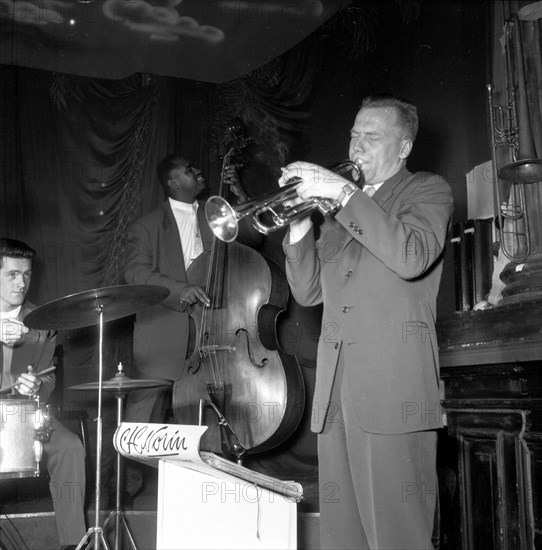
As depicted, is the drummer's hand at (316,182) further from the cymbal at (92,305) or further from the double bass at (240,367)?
the double bass at (240,367)

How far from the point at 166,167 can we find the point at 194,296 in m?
1.21

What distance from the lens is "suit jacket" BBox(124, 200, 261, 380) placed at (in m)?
4.14

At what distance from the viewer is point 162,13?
498 cm

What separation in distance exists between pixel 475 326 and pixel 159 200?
2810 mm

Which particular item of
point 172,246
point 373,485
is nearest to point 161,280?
point 172,246

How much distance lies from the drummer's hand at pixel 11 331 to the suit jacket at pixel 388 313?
2.36m

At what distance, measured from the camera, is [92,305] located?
125 inches

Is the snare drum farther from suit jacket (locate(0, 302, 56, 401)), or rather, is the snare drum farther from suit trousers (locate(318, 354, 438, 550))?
suit trousers (locate(318, 354, 438, 550))

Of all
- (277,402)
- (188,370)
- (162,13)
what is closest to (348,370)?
(277,402)

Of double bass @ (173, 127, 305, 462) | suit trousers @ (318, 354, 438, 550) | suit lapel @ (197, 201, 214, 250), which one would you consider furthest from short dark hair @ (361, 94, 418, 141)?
suit lapel @ (197, 201, 214, 250)

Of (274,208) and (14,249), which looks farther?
(14,249)

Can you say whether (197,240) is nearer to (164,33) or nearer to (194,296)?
(194,296)

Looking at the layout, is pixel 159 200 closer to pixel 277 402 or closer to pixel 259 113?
pixel 259 113

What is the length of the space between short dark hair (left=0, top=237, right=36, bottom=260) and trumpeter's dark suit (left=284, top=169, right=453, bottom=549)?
248cm
